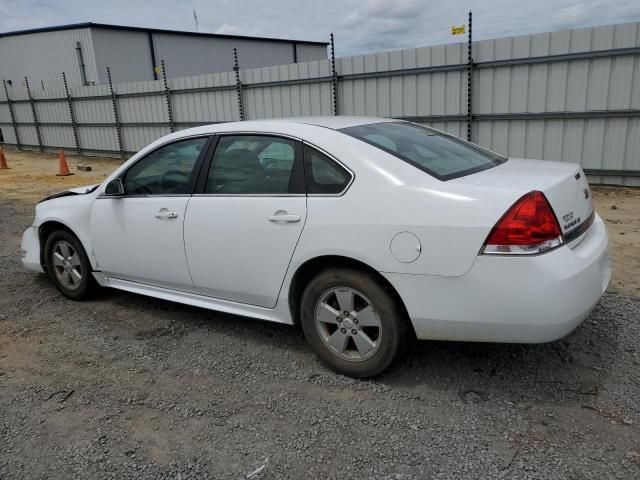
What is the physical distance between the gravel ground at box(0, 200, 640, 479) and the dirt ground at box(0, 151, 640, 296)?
0.83 metres

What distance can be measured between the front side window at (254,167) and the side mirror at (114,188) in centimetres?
87

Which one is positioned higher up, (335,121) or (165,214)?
(335,121)

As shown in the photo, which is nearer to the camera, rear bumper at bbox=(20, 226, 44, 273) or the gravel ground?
the gravel ground

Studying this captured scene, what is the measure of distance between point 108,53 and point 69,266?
2328cm

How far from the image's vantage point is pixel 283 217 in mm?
3129

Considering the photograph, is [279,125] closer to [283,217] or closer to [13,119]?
[283,217]

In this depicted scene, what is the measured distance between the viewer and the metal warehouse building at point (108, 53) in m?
24.3

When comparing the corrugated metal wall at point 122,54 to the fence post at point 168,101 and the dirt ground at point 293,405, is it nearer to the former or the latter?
the fence post at point 168,101

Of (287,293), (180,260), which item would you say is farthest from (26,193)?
(287,293)

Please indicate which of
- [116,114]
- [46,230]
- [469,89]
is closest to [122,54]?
[116,114]

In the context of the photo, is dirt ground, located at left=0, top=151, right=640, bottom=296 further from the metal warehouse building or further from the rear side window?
the metal warehouse building

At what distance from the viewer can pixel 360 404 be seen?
2887 millimetres

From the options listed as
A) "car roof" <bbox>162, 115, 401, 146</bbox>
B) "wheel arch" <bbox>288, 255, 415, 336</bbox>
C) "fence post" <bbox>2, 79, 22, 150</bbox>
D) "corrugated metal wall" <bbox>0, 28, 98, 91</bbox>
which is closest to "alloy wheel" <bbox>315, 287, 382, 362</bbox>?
"wheel arch" <bbox>288, 255, 415, 336</bbox>

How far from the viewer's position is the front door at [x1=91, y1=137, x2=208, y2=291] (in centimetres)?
370
